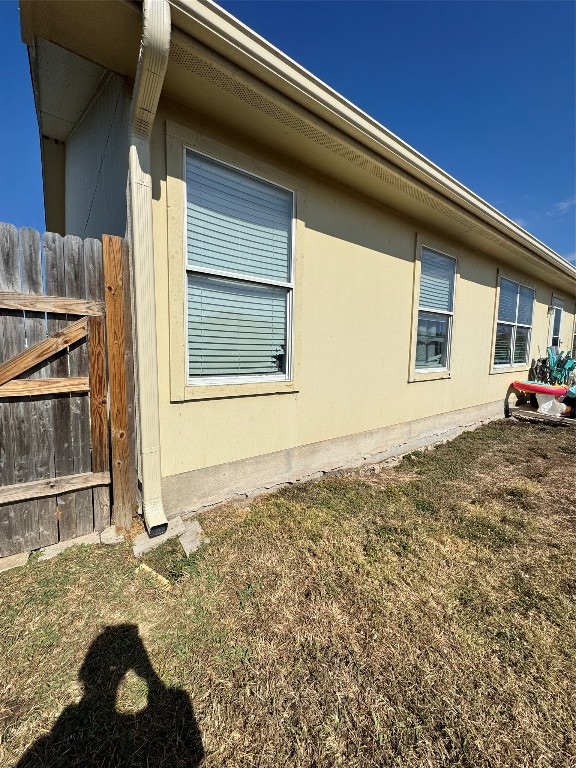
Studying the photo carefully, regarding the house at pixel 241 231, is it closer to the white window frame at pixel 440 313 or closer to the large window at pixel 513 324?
the white window frame at pixel 440 313

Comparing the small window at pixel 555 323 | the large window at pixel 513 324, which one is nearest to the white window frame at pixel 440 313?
the large window at pixel 513 324

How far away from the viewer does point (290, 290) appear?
128 inches

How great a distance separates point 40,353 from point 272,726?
7.38ft

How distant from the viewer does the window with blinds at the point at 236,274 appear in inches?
107

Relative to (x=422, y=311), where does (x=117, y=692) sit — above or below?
below

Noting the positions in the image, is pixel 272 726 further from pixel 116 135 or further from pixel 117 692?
pixel 116 135

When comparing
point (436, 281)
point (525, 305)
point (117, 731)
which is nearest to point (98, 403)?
point (117, 731)

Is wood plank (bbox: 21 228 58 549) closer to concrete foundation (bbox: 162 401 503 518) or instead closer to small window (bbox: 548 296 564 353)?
concrete foundation (bbox: 162 401 503 518)

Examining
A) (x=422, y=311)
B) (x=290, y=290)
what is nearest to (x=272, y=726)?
(x=290, y=290)

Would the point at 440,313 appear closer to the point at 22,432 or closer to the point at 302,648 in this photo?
the point at 302,648

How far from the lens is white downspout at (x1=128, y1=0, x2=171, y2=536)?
83.3 inches

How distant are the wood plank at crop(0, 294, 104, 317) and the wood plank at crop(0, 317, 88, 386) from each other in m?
0.07

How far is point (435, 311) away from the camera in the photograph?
5051mm

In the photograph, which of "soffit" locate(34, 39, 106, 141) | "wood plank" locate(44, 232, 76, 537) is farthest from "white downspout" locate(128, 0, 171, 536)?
"soffit" locate(34, 39, 106, 141)
